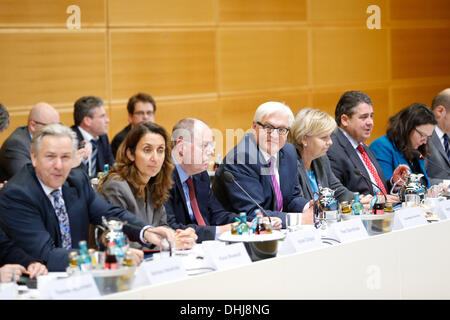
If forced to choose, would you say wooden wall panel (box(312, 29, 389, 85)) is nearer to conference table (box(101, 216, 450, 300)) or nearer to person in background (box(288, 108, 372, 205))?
person in background (box(288, 108, 372, 205))

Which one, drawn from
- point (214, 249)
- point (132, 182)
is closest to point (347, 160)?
point (132, 182)

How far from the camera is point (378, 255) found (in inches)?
107

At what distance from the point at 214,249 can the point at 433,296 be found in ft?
3.85

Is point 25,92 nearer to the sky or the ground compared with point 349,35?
nearer to the ground

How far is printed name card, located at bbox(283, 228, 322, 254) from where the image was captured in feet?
8.27

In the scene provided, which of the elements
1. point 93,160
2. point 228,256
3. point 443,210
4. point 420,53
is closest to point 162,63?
point 93,160

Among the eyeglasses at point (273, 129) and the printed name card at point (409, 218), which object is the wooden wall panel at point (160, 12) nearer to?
the eyeglasses at point (273, 129)

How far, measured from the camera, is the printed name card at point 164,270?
2.04 m

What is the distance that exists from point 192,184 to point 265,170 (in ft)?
1.38

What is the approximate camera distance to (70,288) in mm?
1880

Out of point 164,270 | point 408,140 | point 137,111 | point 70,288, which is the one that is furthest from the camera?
point 137,111

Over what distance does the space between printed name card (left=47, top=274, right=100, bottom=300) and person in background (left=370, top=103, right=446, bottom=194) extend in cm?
288

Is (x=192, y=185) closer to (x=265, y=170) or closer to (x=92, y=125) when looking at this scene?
(x=265, y=170)
